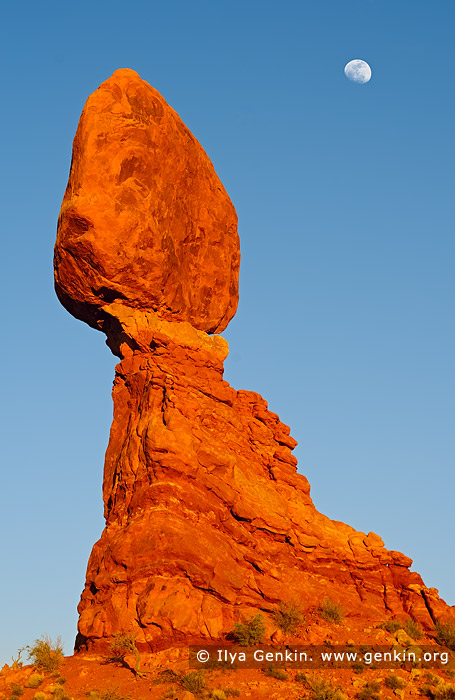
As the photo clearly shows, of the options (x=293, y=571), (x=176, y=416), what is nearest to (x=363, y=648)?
(x=293, y=571)

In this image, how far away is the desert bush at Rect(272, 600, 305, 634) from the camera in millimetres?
29703

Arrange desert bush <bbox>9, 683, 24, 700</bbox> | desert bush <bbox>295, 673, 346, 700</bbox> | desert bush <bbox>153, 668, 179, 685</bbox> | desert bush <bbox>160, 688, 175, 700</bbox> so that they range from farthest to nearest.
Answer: desert bush <bbox>9, 683, 24, 700</bbox> < desert bush <bbox>153, 668, 179, 685</bbox> < desert bush <bbox>160, 688, 175, 700</bbox> < desert bush <bbox>295, 673, 346, 700</bbox>

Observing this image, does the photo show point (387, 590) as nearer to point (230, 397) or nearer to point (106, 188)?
point (230, 397)

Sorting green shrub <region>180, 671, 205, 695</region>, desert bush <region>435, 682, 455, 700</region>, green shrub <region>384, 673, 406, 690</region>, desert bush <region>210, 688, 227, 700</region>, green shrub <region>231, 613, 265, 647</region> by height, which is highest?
green shrub <region>231, 613, 265, 647</region>

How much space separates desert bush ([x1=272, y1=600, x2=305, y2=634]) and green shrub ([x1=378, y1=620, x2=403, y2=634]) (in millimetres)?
2792

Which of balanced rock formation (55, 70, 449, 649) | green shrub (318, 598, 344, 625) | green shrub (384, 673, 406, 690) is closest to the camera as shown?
green shrub (384, 673, 406, 690)

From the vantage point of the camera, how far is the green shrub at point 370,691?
88.5 ft

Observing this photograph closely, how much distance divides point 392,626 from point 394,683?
3090 millimetres

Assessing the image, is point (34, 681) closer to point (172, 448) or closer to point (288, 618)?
point (288, 618)

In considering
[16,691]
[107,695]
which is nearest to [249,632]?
[107,695]

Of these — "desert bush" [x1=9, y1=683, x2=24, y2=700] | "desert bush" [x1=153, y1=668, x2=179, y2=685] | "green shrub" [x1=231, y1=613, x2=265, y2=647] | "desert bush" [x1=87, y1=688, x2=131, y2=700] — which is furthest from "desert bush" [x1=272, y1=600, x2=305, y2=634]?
"desert bush" [x1=9, y1=683, x2=24, y2=700]

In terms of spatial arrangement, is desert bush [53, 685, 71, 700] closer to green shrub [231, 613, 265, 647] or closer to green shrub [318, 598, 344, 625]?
green shrub [231, 613, 265, 647]

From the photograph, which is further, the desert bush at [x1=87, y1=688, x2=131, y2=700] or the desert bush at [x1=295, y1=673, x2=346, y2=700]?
the desert bush at [x1=87, y1=688, x2=131, y2=700]

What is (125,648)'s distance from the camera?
1099 inches
